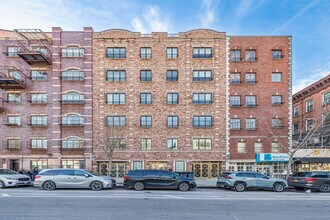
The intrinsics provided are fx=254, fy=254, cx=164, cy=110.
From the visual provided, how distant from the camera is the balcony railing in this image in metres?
29.2

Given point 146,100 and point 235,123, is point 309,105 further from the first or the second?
point 146,100

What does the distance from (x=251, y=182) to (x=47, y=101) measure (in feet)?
78.1

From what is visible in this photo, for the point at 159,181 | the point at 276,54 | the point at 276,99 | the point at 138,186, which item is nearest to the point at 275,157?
the point at 276,99

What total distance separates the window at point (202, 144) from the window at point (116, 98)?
31.5ft

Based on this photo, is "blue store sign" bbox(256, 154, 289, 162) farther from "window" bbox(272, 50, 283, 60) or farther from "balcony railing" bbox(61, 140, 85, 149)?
"balcony railing" bbox(61, 140, 85, 149)

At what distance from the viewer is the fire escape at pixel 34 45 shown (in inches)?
1139

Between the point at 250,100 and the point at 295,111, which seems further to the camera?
the point at 295,111

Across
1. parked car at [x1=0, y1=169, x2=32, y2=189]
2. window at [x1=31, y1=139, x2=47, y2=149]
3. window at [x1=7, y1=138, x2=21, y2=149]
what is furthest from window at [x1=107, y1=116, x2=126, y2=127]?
parked car at [x1=0, y1=169, x2=32, y2=189]

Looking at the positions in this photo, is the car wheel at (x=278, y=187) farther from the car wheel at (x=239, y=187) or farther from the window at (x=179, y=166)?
the window at (x=179, y=166)

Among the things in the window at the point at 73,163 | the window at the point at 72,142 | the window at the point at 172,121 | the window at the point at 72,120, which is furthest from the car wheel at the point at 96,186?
the window at the point at 172,121

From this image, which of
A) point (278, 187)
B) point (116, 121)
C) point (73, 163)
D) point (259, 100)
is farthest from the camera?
point (259, 100)

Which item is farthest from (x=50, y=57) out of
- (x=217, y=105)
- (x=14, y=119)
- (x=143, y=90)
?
(x=217, y=105)

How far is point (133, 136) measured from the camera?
2947 centimetres

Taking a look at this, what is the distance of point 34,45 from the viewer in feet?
98.2
